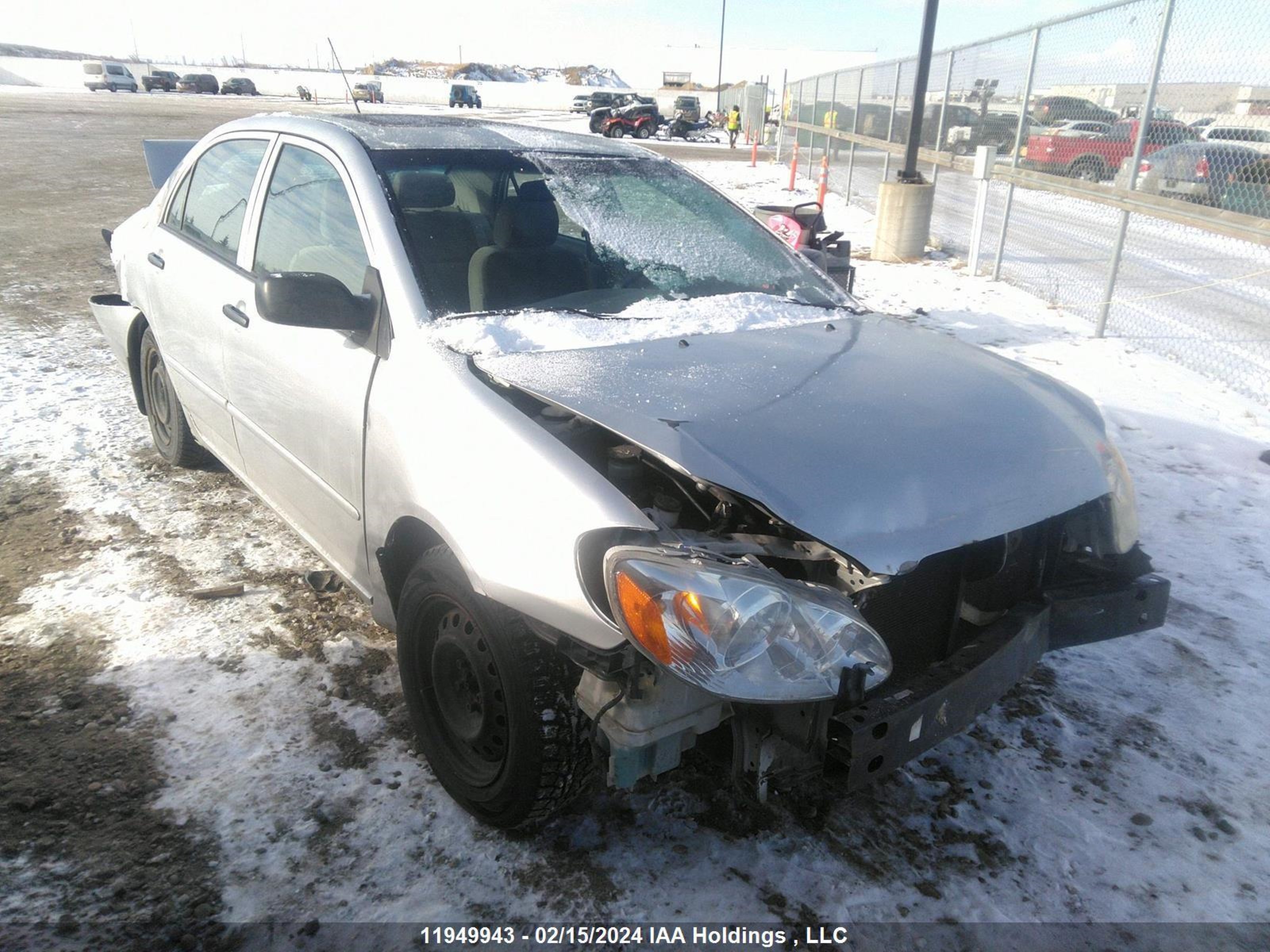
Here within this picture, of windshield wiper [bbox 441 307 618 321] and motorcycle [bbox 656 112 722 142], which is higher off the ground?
motorcycle [bbox 656 112 722 142]

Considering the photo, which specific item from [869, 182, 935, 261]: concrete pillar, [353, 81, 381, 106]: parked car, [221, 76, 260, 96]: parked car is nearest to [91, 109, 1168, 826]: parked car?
[869, 182, 935, 261]: concrete pillar

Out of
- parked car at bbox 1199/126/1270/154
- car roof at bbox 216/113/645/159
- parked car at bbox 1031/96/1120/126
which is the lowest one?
car roof at bbox 216/113/645/159

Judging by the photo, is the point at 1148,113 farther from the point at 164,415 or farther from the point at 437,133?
the point at 164,415

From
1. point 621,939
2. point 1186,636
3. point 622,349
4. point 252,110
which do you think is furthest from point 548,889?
point 252,110

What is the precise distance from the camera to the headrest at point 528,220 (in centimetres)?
299

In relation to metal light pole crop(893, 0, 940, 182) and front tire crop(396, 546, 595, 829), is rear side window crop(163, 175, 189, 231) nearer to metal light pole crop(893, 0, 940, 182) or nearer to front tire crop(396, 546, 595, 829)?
front tire crop(396, 546, 595, 829)

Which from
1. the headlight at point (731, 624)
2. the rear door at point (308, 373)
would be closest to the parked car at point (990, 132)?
the rear door at point (308, 373)

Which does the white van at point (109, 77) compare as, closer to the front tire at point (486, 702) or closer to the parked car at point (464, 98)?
the parked car at point (464, 98)

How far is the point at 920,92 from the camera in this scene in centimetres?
1102

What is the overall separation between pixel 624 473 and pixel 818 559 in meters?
0.50

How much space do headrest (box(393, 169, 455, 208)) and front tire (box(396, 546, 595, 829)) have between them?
3.73 feet

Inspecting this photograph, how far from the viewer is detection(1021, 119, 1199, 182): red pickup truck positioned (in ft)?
21.8

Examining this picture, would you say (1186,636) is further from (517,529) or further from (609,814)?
(517,529)

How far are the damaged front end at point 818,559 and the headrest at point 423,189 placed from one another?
78 centimetres
